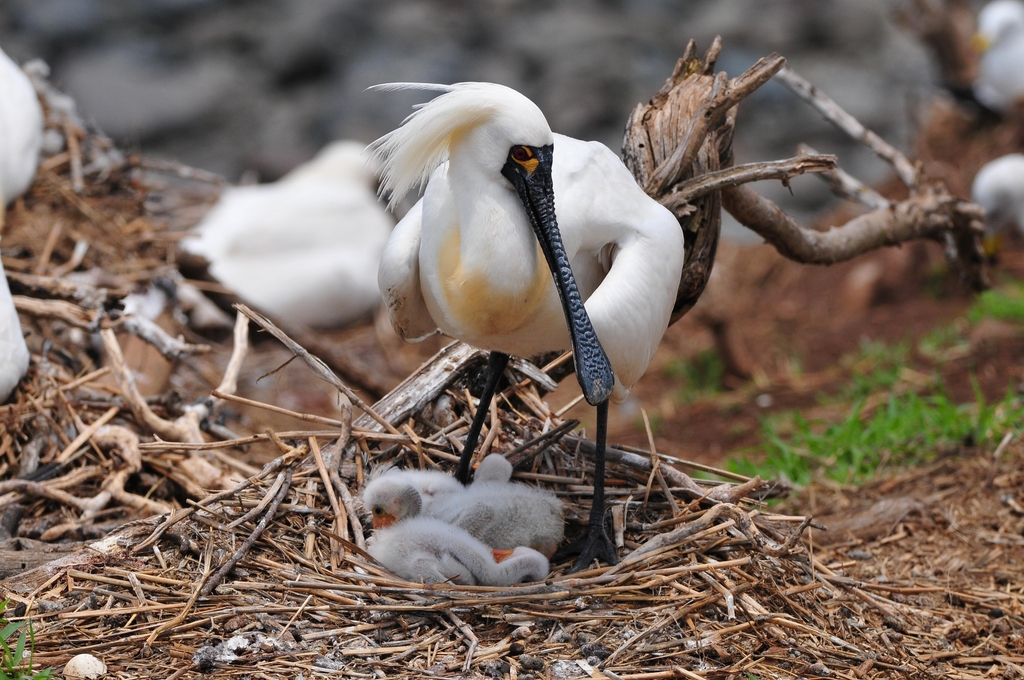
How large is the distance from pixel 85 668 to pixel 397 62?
36.5ft

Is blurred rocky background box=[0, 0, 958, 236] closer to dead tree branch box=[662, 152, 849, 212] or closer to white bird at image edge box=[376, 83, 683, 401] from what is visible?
dead tree branch box=[662, 152, 849, 212]

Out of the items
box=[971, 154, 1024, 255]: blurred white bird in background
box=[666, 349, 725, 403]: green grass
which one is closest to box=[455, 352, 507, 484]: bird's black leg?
box=[666, 349, 725, 403]: green grass

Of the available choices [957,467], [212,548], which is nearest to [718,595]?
[212,548]

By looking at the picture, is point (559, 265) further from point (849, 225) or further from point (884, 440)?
point (884, 440)

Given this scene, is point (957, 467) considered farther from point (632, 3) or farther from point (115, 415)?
point (632, 3)

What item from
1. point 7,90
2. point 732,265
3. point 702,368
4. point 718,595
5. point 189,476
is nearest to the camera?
point 718,595

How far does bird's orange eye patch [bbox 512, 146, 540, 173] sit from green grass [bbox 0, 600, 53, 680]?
1.87m

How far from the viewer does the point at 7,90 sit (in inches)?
207

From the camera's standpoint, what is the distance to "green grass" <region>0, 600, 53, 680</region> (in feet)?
8.24

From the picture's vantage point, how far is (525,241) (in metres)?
3.10

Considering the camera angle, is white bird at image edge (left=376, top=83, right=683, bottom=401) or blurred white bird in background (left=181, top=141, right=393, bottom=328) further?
blurred white bird in background (left=181, top=141, right=393, bottom=328)

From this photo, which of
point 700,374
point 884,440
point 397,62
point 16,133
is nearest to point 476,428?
point 884,440

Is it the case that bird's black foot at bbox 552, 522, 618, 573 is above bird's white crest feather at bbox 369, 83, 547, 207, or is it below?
below

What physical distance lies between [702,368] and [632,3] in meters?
7.56
